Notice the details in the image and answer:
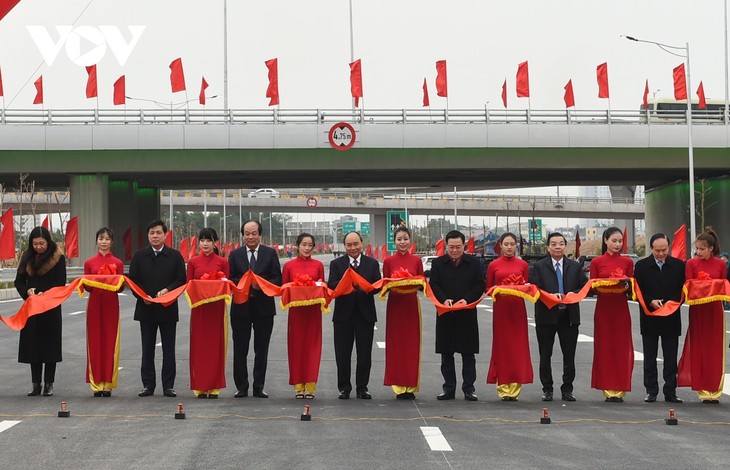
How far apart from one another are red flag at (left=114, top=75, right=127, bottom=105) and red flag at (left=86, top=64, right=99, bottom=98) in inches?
49.8

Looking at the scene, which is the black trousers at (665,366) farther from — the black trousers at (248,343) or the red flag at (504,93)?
the red flag at (504,93)

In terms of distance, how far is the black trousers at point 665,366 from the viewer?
40.4 feet

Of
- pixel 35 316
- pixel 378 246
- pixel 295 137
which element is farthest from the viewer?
pixel 378 246

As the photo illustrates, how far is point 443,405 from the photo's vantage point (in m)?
12.0

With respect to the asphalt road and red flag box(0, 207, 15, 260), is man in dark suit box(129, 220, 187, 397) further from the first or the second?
red flag box(0, 207, 15, 260)

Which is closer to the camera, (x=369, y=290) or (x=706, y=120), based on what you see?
(x=369, y=290)

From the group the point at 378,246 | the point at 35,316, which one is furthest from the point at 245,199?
the point at 35,316

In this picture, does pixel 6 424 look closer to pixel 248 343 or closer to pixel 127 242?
pixel 248 343

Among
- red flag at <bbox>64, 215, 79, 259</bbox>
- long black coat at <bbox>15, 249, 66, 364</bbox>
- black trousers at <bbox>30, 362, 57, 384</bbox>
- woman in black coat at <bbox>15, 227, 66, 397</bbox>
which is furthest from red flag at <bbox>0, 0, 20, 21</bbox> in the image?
red flag at <bbox>64, 215, 79, 259</bbox>

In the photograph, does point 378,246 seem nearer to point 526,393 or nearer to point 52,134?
point 52,134

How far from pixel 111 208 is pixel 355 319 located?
43.9 meters

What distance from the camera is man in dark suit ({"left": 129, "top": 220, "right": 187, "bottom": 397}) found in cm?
1269

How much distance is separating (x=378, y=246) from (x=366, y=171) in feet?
183

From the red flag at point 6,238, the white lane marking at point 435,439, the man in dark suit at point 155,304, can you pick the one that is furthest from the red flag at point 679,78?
the white lane marking at point 435,439
